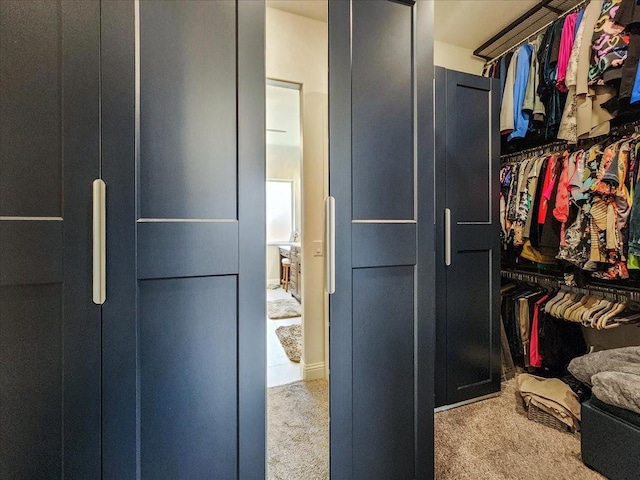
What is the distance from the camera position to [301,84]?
1.61 m

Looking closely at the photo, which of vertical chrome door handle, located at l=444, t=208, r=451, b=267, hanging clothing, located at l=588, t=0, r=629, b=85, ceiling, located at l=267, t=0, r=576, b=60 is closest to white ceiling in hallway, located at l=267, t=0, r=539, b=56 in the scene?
ceiling, located at l=267, t=0, r=576, b=60

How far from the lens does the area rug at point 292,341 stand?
169cm

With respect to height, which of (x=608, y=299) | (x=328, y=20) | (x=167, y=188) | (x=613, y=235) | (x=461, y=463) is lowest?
(x=461, y=463)

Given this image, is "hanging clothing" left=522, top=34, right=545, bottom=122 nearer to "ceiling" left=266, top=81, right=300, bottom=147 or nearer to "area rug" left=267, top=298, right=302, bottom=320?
"ceiling" left=266, top=81, right=300, bottom=147

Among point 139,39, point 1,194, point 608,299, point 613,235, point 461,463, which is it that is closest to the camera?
point 1,194

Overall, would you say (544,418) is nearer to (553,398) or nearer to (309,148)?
(553,398)

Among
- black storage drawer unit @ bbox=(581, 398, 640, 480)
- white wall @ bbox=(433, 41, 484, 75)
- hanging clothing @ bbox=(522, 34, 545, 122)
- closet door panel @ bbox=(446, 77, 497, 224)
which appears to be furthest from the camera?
white wall @ bbox=(433, 41, 484, 75)

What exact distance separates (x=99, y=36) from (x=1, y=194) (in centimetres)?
55

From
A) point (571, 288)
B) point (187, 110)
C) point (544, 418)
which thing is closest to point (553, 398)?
point (544, 418)

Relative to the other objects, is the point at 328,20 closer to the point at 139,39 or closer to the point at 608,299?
the point at 139,39

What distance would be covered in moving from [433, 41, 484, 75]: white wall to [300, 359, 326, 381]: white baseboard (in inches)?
113

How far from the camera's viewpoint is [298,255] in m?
1.94

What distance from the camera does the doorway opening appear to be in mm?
1446

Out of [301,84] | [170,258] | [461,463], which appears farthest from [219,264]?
[461,463]
